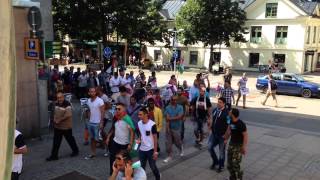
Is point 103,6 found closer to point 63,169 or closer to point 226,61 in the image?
point 63,169

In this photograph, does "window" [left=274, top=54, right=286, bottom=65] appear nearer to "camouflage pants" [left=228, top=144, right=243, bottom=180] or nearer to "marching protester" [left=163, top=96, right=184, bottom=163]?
"marching protester" [left=163, top=96, right=184, bottom=163]

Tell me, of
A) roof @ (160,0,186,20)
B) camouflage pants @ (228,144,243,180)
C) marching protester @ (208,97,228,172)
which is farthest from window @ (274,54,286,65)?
camouflage pants @ (228,144,243,180)

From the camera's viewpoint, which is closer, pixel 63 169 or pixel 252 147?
pixel 63 169

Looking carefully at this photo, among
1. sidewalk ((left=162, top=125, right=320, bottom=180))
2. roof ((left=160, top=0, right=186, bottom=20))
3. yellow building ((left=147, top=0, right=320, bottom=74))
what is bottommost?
sidewalk ((left=162, top=125, right=320, bottom=180))

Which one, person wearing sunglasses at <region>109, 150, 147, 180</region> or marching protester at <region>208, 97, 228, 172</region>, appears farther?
marching protester at <region>208, 97, 228, 172</region>

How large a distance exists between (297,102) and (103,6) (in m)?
13.8

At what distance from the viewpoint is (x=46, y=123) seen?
1251 centimetres

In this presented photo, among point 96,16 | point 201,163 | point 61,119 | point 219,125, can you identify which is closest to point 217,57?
point 96,16

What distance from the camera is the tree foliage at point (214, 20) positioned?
3834 centimetres

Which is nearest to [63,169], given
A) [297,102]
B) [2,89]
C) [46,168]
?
[46,168]

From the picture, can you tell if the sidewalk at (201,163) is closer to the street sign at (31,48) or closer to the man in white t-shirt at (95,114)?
the man in white t-shirt at (95,114)

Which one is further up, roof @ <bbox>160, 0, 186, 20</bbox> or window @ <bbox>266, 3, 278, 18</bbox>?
roof @ <bbox>160, 0, 186, 20</bbox>

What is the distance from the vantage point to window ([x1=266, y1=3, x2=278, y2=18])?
42.3 metres

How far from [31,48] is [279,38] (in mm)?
35814
